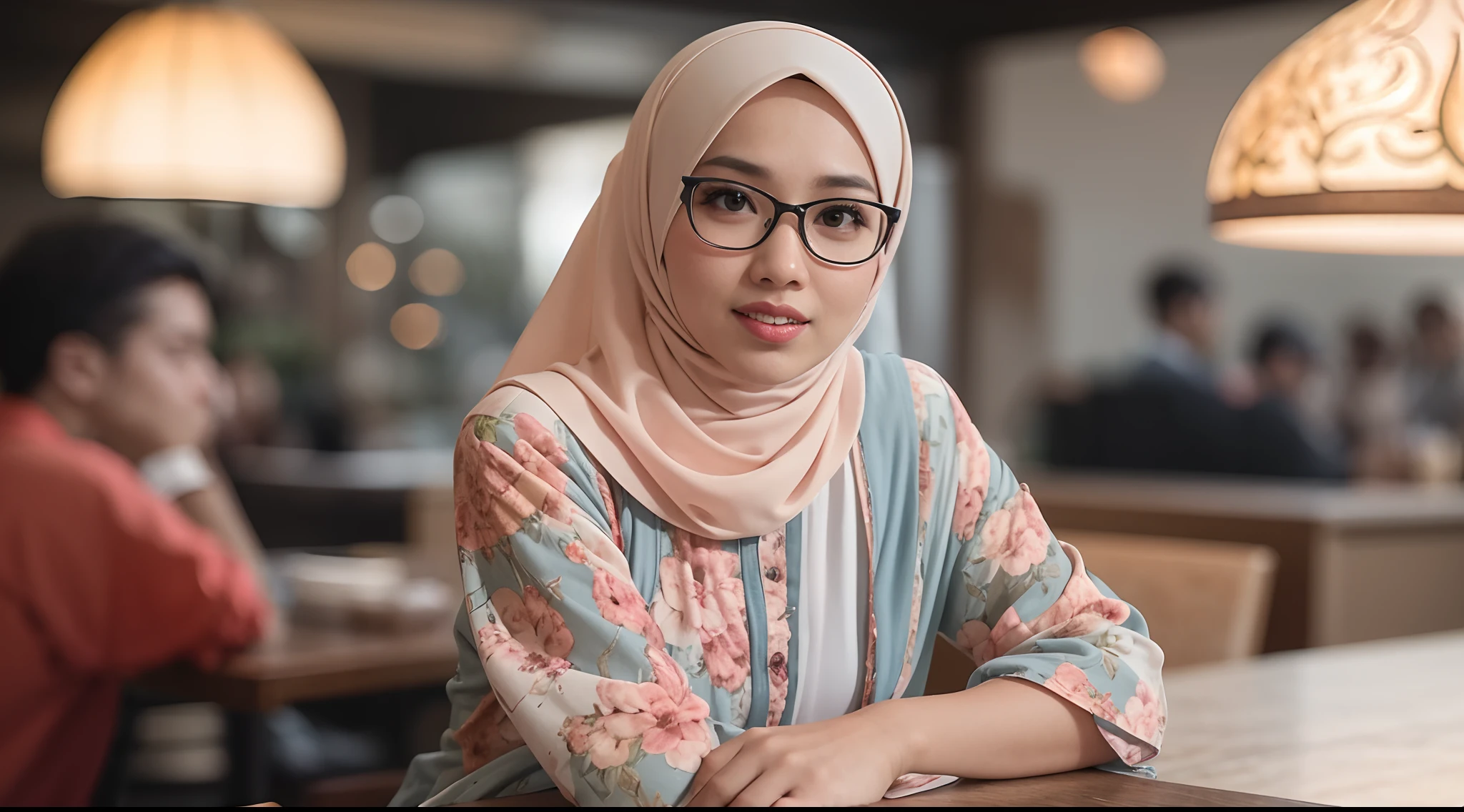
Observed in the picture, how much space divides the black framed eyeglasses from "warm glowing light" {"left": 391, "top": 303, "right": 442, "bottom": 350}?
22.5 feet

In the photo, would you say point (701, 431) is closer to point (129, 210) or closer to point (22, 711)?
point (22, 711)

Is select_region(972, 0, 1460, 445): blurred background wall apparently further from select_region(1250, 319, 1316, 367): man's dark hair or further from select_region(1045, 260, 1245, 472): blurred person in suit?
select_region(1045, 260, 1245, 472): blurred person in suit

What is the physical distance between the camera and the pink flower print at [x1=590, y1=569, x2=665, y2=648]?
0.94 meters

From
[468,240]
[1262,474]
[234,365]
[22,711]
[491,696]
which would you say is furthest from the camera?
[468,240]

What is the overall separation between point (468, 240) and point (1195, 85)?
4206 millimetres

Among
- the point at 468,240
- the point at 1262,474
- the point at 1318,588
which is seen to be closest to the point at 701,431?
the point at 1318,588

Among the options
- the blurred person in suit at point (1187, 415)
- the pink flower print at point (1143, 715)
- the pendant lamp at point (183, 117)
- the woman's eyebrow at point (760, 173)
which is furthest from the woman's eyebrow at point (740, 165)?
the blurred person in suit at point (1187, 415)

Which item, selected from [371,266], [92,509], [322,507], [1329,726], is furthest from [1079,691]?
[371,266]

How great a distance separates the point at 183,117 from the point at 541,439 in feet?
6.63

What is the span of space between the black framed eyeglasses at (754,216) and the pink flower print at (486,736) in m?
0.37

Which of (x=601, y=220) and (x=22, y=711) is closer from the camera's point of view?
(x=601, y=220)

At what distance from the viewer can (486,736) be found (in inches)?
41.4

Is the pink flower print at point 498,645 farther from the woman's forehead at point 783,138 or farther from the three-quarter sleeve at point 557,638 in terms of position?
the woman's forehead at point 783,138

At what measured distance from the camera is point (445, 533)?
348 centimetres
